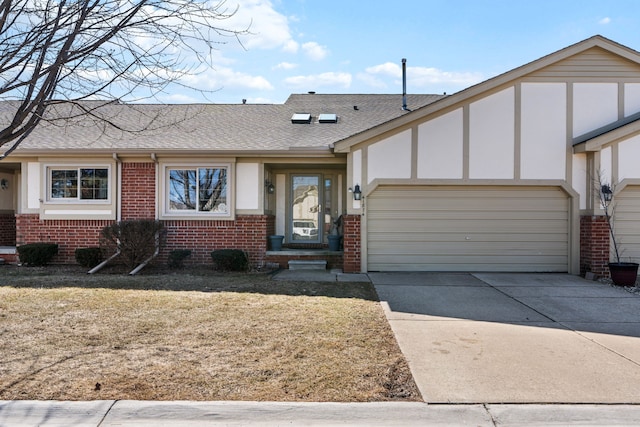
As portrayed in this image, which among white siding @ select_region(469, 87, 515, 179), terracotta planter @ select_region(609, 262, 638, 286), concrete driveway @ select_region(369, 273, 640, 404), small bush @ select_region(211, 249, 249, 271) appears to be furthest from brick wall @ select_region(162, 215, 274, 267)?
terracotta planter @ select_region(609, 262, 638, 286)

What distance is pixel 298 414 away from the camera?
3289 millimetres

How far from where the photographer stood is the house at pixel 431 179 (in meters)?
9.87

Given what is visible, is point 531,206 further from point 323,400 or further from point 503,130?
point 323,400

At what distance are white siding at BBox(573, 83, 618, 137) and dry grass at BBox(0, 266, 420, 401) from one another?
21.1 feet

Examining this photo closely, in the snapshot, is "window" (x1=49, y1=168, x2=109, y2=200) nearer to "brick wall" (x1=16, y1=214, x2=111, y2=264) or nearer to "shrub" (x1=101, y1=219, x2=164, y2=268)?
"brick wall" (x1=16, y1=214, x2=111, y2=264)

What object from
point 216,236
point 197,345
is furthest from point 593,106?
point 197,345

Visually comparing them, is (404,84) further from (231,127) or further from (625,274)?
(625,274)

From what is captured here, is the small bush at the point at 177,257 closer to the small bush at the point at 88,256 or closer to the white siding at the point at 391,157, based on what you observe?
the small bush at the point at 88,256

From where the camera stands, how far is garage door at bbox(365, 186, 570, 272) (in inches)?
399

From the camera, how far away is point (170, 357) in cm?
442

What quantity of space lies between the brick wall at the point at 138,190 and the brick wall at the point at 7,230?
486 centimetres

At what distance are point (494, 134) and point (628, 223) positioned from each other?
3562 millimetres

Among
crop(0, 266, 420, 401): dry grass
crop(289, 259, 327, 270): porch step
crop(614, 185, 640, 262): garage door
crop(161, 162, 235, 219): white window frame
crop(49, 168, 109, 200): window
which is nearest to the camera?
crop(0, 266, 420, 401): dry grass

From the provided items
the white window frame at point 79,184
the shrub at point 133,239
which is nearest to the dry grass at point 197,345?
the shrub at point 133,239
